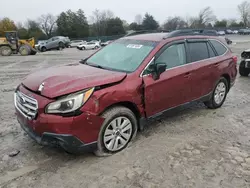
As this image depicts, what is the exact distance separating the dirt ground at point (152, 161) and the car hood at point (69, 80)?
1034mm

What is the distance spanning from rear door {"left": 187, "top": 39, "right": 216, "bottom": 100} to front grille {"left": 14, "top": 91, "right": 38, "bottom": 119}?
9.49 feet

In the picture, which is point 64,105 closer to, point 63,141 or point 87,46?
point 63,141

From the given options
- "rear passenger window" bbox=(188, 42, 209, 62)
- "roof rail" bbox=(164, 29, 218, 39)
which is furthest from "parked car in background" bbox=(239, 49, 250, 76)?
"rear passenger window" bbox=(188, 42, 209, 62)

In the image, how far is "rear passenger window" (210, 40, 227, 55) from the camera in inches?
217

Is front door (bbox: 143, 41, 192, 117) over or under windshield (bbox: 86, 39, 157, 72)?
under

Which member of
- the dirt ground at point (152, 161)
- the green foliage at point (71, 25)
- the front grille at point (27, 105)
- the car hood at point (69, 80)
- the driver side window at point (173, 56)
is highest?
the green foliage at point (71, 25)

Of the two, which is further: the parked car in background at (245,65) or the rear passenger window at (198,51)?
the parked car in background at (245,65)

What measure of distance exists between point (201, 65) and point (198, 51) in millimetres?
304

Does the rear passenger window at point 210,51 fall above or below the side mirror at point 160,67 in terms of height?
above

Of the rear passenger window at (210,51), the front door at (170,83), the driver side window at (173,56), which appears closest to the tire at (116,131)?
the front door at (170,83)

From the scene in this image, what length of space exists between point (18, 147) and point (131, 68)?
2176mm

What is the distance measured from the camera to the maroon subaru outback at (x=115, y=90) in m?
3.21

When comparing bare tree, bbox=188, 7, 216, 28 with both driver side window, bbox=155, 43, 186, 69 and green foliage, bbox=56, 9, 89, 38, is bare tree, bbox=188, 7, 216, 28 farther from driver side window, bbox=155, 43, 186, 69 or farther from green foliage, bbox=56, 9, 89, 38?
driver side window, bbox=155, 43, 186, 69

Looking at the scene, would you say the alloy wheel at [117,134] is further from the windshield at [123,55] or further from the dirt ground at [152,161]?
the windshield at [123,55]
